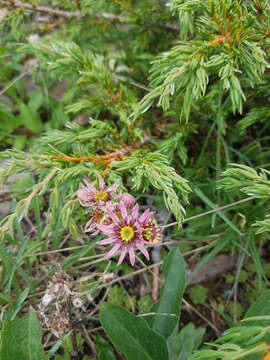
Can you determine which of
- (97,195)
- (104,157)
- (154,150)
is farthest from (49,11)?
(97,195)

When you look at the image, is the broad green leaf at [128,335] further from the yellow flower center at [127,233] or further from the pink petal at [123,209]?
the pink petal at [123,209]

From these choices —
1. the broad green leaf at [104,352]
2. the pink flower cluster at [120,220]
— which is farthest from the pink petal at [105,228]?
the broad green leaf at [104,352]

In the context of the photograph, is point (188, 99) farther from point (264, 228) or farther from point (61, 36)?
point (61, 36)

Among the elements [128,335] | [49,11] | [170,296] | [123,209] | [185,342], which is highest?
[49,11]

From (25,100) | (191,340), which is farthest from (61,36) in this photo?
(191,340)

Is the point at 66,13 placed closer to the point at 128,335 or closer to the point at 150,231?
the point at 150,231

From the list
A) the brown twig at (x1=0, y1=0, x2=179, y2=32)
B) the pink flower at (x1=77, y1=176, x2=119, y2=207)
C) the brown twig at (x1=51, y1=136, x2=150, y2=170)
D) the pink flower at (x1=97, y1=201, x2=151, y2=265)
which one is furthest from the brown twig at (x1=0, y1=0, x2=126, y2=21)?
the pink flower at (x1=97, y1=201, x2=151, y2=265)

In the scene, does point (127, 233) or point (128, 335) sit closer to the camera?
point (127, 233)

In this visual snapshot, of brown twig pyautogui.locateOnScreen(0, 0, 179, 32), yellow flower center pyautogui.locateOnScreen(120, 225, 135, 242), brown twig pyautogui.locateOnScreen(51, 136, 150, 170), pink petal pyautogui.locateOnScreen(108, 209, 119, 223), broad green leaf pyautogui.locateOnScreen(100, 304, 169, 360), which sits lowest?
broad green leaf pyautogui.locateOnScreen(100, 304, 169, 360)

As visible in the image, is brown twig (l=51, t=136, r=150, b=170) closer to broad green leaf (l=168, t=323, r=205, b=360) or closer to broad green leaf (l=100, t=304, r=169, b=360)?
broad green leaf (l=100, t=304, r=169, b=360)
